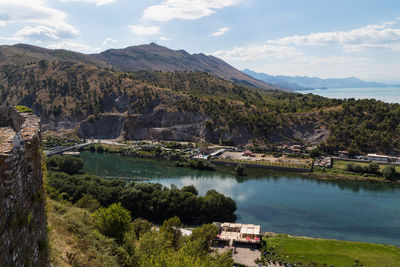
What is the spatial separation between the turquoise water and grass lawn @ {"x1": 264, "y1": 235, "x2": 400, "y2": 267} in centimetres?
439

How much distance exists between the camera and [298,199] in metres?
51.5

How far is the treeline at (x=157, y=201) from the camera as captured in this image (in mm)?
41625

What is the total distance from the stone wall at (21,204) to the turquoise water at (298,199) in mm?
35363

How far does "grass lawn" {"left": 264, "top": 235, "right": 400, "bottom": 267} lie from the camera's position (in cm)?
2992

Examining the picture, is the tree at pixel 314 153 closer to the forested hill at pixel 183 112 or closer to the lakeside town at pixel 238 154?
the lakeside town at pixel 238 154

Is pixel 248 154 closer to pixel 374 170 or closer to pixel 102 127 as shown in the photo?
pixel 374 170

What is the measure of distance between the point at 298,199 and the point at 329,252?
20.1 metres

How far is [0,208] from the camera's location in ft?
19.1

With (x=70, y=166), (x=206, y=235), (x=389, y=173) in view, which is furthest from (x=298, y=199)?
(x=70, y=166)

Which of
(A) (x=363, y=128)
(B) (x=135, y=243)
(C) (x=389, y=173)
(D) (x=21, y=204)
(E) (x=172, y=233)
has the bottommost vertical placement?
(E) (x=172, y=233)

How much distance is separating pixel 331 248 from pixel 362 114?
67.3 meters

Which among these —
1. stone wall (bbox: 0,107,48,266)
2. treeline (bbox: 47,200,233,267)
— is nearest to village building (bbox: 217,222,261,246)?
treeline (bbox: 47,200,233,267)

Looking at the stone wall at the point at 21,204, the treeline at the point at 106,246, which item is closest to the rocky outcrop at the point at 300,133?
the treeline at the point at 106,246

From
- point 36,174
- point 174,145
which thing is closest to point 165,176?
point 174,145
